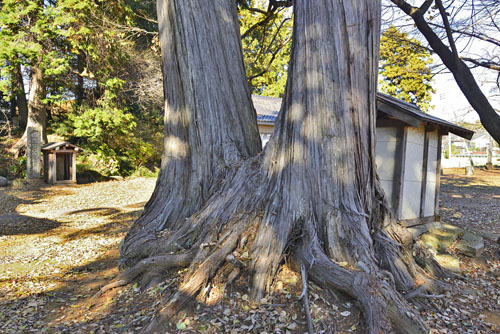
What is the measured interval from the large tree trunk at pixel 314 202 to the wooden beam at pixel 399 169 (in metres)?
2.39

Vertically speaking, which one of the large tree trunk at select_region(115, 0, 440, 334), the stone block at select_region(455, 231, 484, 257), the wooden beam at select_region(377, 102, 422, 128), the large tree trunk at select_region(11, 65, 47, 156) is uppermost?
the large tree trunk at select_region(11, 65, 47, 156)

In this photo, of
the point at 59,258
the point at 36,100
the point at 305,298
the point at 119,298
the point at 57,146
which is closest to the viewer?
the point at 305,298

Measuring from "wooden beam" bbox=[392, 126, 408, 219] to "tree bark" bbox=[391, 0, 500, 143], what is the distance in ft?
3.91

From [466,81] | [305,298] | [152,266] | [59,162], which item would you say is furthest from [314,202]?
[59,162]

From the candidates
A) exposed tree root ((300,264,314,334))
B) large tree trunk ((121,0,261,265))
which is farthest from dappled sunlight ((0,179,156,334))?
exposed tree root ((300,264,314,334))

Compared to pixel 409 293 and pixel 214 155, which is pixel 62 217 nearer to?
pixel 214 155

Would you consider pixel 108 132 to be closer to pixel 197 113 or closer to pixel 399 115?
pixel 197 113

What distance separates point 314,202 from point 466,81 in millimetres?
4358

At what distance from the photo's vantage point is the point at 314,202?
3.61 m

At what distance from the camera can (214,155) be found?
4.50 meters

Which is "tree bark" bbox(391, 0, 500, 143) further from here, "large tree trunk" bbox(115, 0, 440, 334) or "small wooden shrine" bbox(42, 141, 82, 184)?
"small wooden shrine" bbox(42, 141, 82, 184)

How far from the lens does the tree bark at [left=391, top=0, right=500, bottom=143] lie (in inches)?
227

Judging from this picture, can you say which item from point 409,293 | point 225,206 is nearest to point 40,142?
point 225,206

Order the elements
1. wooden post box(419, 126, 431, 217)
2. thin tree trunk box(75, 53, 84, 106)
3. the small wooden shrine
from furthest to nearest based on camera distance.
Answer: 1. thin tree trunk box(75, 53, 84, 106)
2. the small wooden shrine
3. wooden post box(419, 126, 431, 217)
